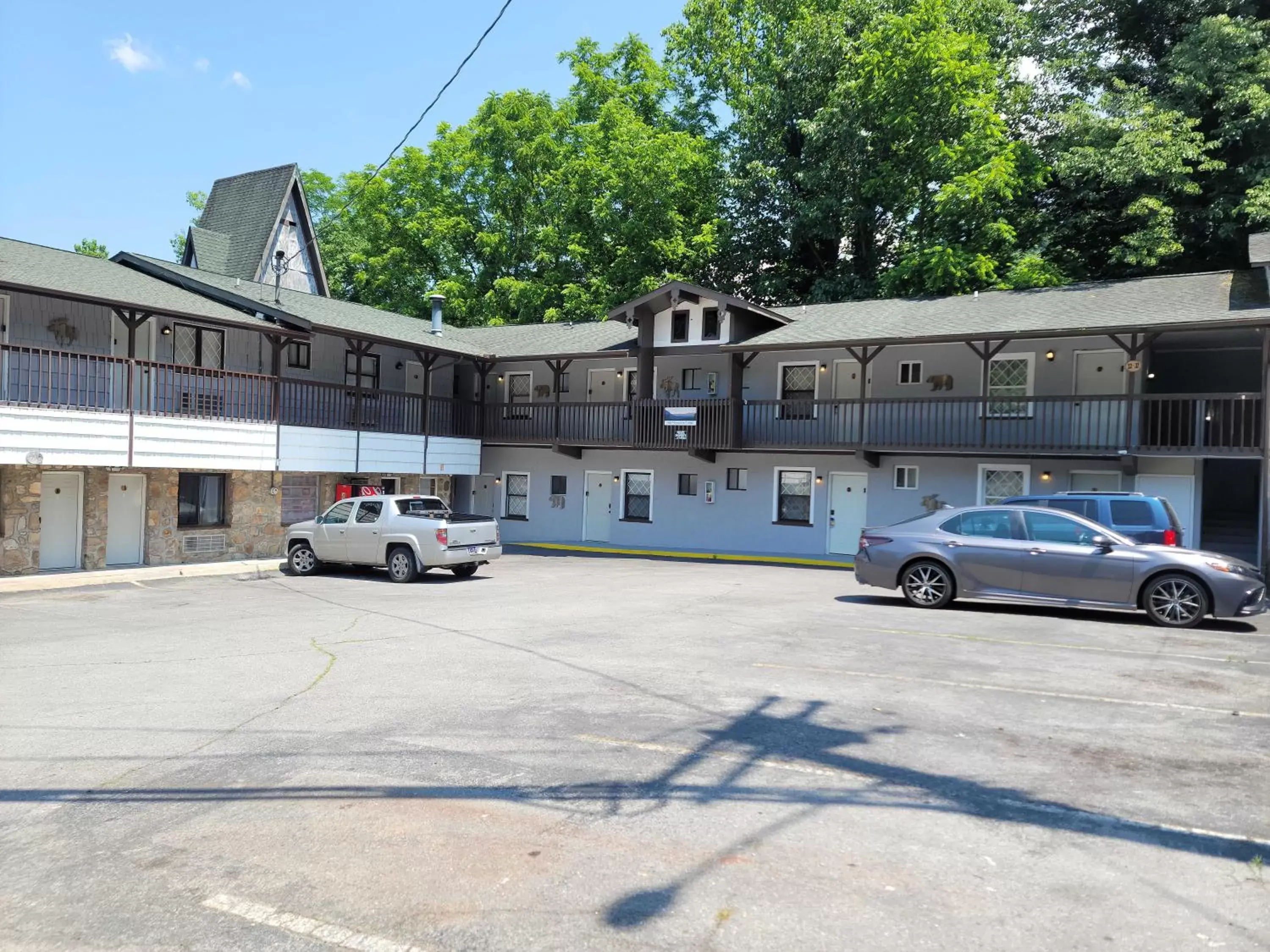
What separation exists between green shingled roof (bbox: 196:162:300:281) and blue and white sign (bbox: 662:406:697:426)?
19.1m

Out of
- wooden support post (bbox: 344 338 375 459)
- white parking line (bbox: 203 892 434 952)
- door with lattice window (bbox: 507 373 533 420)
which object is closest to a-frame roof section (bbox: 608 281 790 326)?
door with lattice window (bbox: 507 373 533 420)

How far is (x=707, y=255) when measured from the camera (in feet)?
125

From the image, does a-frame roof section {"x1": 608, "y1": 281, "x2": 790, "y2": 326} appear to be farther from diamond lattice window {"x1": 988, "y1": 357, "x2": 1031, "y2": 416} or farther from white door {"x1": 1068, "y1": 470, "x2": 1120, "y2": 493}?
white door {"x1": 1068, "y1": 470, "x2": 1120, "y2": 493}

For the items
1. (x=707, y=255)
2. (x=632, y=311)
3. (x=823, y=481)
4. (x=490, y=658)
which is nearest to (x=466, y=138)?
(x=707, y=255)

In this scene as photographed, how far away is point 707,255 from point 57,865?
3584 centimetres

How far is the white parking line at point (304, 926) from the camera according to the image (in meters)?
3.60

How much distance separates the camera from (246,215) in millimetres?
37156

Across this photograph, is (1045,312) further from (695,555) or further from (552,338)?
(552,338)

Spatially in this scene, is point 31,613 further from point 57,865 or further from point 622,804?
point 622,804

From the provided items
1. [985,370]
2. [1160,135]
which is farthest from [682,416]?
[1160,135]

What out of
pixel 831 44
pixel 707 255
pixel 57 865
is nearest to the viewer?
pixel 57 865

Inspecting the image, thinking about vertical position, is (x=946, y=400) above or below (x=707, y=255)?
below

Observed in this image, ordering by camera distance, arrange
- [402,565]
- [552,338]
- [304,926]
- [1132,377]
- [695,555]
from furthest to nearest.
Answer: [552,338]
[695,555]
[1132,377]
[402,565]
[304,926]

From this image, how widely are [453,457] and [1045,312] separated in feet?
55.0
